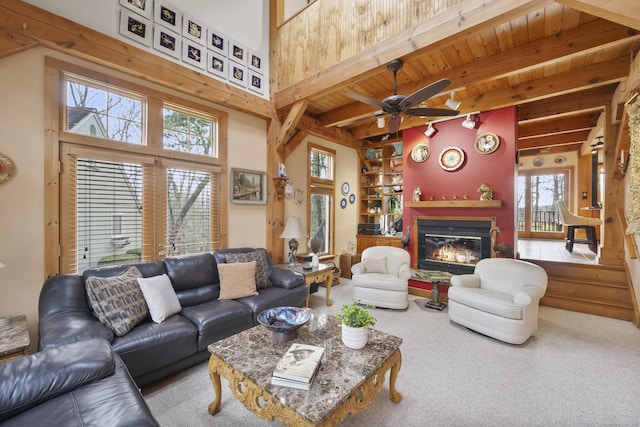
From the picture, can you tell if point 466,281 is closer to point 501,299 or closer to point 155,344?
point 501,299

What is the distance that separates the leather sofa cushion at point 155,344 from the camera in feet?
6.32

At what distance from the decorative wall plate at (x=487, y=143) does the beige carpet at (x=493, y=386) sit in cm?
268

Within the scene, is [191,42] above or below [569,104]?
above

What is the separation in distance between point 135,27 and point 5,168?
6.01 ft

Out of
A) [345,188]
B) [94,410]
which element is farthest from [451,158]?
[94,410]

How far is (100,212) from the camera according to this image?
266 centimetres

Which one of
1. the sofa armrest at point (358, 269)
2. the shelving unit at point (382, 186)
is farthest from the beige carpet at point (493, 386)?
the shelving unit at point (382, 186)

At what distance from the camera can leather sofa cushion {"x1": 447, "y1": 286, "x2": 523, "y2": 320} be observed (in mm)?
2711

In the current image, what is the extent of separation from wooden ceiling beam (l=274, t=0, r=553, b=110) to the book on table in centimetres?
280

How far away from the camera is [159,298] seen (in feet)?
7.75

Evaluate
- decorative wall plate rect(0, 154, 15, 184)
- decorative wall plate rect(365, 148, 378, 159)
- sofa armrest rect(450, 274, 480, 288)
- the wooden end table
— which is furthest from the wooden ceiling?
decorative wall plate rect(0, 154, 15, 184)

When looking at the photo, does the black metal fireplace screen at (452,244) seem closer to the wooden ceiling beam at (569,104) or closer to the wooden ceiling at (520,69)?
the wooden ceiling at (520,69)

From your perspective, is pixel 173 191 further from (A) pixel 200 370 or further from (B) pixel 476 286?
(B) pixel 476 286

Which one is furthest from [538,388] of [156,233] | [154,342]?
[156,233]
